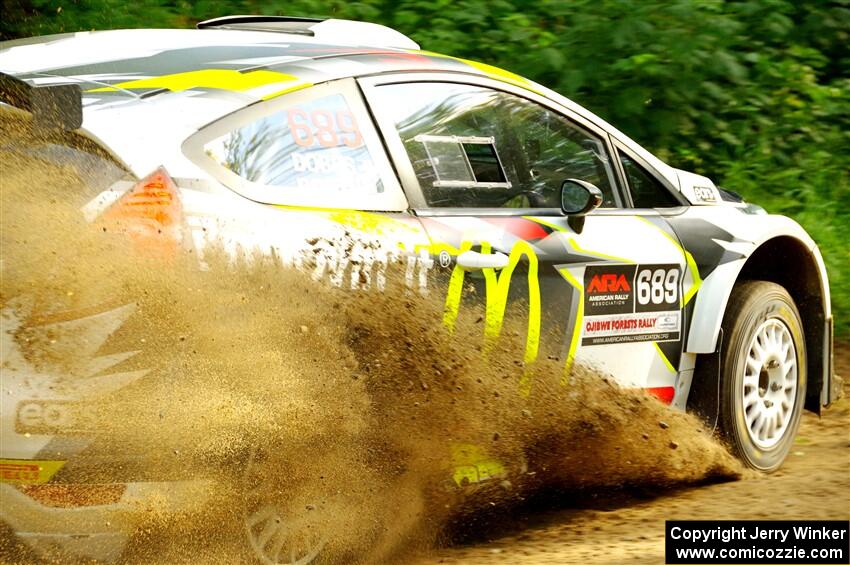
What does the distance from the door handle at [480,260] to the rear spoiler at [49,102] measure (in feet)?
4.57

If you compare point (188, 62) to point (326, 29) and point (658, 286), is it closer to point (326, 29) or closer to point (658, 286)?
point (326, 29)

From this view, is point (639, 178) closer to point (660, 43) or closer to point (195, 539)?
point (195, 539)

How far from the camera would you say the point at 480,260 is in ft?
14.1

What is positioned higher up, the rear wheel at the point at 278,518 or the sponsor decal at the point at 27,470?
the sponsor decal at the point at 27,470

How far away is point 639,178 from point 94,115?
264 cm

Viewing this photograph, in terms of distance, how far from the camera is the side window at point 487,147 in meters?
4.42

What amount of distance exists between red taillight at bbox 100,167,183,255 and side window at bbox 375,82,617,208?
1.08m

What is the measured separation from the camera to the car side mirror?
4730 mm

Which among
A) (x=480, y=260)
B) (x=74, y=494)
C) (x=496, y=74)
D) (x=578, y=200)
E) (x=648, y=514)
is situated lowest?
(x=648, y=514)

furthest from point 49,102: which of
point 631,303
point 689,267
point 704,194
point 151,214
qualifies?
point 704,194

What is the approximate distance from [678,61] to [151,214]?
586 centimetres

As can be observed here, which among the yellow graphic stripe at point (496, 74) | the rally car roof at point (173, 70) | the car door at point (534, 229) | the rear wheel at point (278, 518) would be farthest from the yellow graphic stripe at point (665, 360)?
the rear wheel at point (278, 518)

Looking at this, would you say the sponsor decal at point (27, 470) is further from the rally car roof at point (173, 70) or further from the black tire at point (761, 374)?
the black tire at point (761, 374)

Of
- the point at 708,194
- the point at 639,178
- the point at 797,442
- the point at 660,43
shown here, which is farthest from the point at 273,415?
the point at 660,43
